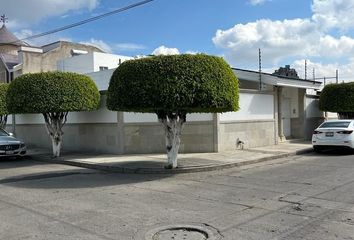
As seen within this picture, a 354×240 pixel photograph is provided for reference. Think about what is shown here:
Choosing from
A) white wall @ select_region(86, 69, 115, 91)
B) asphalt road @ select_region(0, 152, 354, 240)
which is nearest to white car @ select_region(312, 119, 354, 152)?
asphalt road @ select_region(0, 152, 354, 240)

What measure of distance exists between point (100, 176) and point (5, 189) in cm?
288

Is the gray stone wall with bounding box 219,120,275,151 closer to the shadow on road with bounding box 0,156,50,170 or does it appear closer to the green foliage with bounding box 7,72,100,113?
the green foliage with bounding box 7,72,100,113

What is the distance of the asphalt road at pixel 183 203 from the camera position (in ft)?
21.0

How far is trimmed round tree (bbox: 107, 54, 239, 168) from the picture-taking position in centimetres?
1163

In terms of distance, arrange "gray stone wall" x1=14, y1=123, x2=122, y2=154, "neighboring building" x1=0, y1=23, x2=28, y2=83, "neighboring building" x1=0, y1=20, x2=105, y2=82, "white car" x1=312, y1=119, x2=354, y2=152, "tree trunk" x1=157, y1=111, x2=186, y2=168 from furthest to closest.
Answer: "neighboring building" x1=0, y1=23, x2=28, y2=83, "neighboring building" x1=0, y1=20, x2=105, y2=82, "gray stone wall" x1=14, y1=123, x2=122, y2=154, "white car" x1=312, y1=119, x2=354, y2=152, "tree trunk" x1=157, y1=111, x2=186, y2=168

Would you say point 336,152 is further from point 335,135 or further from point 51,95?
Answer: point 51,95

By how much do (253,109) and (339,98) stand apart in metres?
6.94

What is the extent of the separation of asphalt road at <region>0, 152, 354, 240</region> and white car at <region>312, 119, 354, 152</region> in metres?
3.91

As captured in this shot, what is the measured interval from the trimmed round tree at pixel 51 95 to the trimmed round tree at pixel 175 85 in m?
4.44

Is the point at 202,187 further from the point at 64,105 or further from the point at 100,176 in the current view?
the point at 64,105

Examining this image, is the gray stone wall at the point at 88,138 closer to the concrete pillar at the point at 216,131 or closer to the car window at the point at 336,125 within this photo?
the concrete pillar at the point at 216,131

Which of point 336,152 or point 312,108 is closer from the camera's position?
point 336,152

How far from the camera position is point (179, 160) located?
14.8 m

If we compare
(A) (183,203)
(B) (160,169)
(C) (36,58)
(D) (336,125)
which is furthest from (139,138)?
(C) (36,58)
